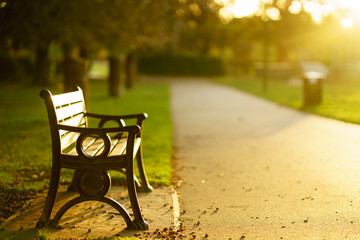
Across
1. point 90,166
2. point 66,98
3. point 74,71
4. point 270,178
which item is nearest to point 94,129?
point 90,166

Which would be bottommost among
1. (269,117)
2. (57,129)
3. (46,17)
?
(269,117)

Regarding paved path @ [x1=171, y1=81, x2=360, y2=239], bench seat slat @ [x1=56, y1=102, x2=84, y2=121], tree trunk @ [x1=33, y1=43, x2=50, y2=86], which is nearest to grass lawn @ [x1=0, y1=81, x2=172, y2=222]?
paved path @ [x1=171, y1=81, x2=360, y2=239]

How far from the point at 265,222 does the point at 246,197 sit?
982 millimetres

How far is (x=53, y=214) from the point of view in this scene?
5.00 m

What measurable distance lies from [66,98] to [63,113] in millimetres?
271

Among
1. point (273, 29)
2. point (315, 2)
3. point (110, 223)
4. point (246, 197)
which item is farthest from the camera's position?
point (273, 29)

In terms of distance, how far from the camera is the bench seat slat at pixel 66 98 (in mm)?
4793

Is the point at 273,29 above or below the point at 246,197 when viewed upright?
above

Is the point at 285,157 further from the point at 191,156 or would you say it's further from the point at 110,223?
the point at 110,223

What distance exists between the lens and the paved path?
185 inches

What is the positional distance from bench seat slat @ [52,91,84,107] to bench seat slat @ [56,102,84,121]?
0.18 feet

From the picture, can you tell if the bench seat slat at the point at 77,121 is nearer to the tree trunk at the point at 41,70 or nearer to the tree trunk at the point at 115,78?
the tree trunk at the point at 115,78

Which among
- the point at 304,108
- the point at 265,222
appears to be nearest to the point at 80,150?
the point at 265,222

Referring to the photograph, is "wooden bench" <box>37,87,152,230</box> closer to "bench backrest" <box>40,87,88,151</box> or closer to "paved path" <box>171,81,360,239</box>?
"bench backrest" <box>40,87,88,151</box>
